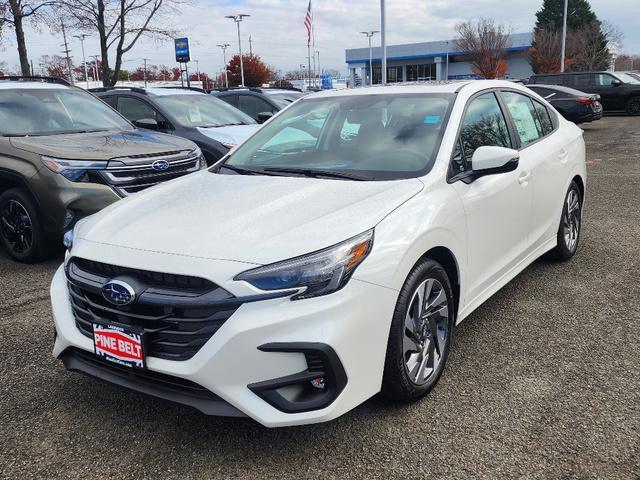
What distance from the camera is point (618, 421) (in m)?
2.74

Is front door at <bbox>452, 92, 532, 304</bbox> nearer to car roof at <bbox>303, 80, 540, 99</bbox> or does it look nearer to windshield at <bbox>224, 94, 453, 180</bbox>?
car roof at <bbox>303, 80, 540, 99</bbox>

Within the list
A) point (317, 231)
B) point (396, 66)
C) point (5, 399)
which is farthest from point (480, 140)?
point (396, 66)

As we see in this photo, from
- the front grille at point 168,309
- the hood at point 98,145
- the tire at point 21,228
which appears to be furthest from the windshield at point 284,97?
the front grille at point 168,309

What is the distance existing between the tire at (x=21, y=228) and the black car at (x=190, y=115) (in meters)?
2.93

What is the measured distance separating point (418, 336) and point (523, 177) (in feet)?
5.46

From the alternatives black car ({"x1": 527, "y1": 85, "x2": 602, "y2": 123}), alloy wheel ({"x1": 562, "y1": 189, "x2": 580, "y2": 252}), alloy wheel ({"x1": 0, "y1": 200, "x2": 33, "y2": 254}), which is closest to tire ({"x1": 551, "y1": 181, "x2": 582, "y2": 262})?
alloy wheel ({"x1": 562, "y1": 189, "x2": 580, "y2": 252})

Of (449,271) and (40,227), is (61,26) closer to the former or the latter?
(40,227)

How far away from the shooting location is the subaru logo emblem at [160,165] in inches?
227

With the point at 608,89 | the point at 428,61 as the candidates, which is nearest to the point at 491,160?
the point at 608,89

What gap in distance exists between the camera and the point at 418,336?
9.37 ft

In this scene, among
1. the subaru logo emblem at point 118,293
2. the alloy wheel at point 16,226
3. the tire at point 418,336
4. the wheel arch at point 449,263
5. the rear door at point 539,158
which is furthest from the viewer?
the alloy wheel at point 16,226

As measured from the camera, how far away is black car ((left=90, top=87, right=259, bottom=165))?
8242 mm

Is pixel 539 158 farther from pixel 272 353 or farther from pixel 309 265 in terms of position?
pixel 272 353

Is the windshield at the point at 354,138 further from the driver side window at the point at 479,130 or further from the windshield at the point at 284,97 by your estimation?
the windshield at the point at 284,97
